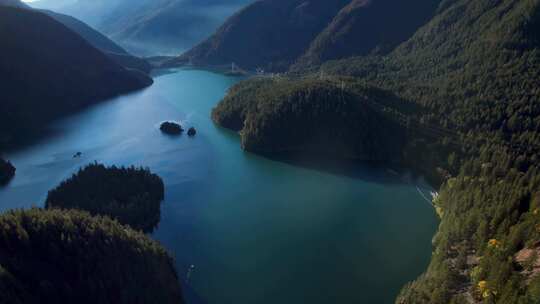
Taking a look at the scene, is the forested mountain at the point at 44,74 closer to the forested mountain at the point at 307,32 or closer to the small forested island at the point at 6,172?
the small forested island at the point at 6,172

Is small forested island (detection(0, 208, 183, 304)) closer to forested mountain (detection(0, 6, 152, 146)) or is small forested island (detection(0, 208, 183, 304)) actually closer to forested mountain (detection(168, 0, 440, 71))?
forested mountain (detection(0, 6, 152, 146))

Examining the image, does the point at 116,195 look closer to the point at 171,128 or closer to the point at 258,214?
the point at 258,214

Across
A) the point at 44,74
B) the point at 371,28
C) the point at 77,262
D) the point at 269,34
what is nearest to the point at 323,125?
the point at 77,262

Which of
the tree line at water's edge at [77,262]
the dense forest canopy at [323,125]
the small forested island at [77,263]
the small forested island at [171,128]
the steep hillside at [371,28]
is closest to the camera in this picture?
the tree line at water's edge at [77,262]

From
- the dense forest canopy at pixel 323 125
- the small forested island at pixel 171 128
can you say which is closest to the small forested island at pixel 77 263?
the dense forest canopy at pixel 323 125

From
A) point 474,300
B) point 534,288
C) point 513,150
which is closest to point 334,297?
point 474,300

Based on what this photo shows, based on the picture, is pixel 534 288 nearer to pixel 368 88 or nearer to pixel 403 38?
pixel 368 88
